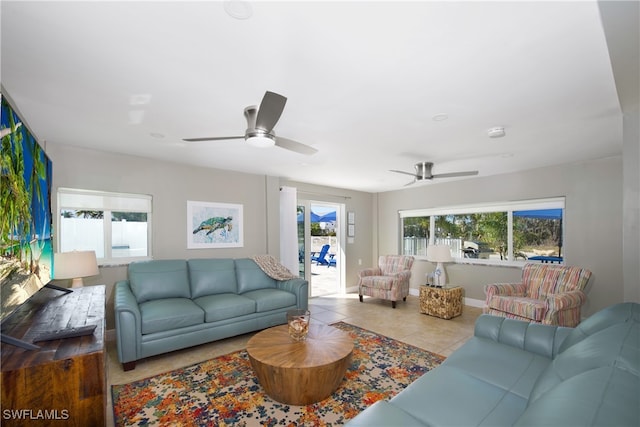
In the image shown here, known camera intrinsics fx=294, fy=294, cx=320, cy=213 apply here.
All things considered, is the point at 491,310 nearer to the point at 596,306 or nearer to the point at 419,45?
the point at 596,306

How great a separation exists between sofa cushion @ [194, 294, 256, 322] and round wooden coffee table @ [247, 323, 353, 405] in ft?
3.30

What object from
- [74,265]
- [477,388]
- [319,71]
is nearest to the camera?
[477,388]

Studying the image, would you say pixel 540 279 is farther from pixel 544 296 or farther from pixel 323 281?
pixel 323 281

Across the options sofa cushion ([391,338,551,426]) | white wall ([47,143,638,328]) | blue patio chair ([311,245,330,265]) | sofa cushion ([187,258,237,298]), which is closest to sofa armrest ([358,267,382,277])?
white wall ([47,143,638,328])

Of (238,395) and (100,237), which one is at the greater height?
(100,237)

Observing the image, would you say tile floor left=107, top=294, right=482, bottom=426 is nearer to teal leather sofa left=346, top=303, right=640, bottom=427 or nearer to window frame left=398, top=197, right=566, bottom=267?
window frame left=398, top=197, right=566, bottom=267

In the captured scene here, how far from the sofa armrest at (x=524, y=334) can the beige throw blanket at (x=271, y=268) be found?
2717mm

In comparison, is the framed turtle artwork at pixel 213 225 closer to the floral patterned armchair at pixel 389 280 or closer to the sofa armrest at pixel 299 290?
the sofa armrest at pixel 299 290

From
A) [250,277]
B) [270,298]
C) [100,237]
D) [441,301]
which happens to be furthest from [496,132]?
[100,237]

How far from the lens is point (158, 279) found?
3582 millimetres

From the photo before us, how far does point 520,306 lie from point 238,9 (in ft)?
13.3

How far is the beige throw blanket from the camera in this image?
173 inches

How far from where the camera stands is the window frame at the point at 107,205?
3.38 m

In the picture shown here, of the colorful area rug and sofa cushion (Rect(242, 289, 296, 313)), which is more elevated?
sofa cushion (Rect(242, 289, 296, 313))
